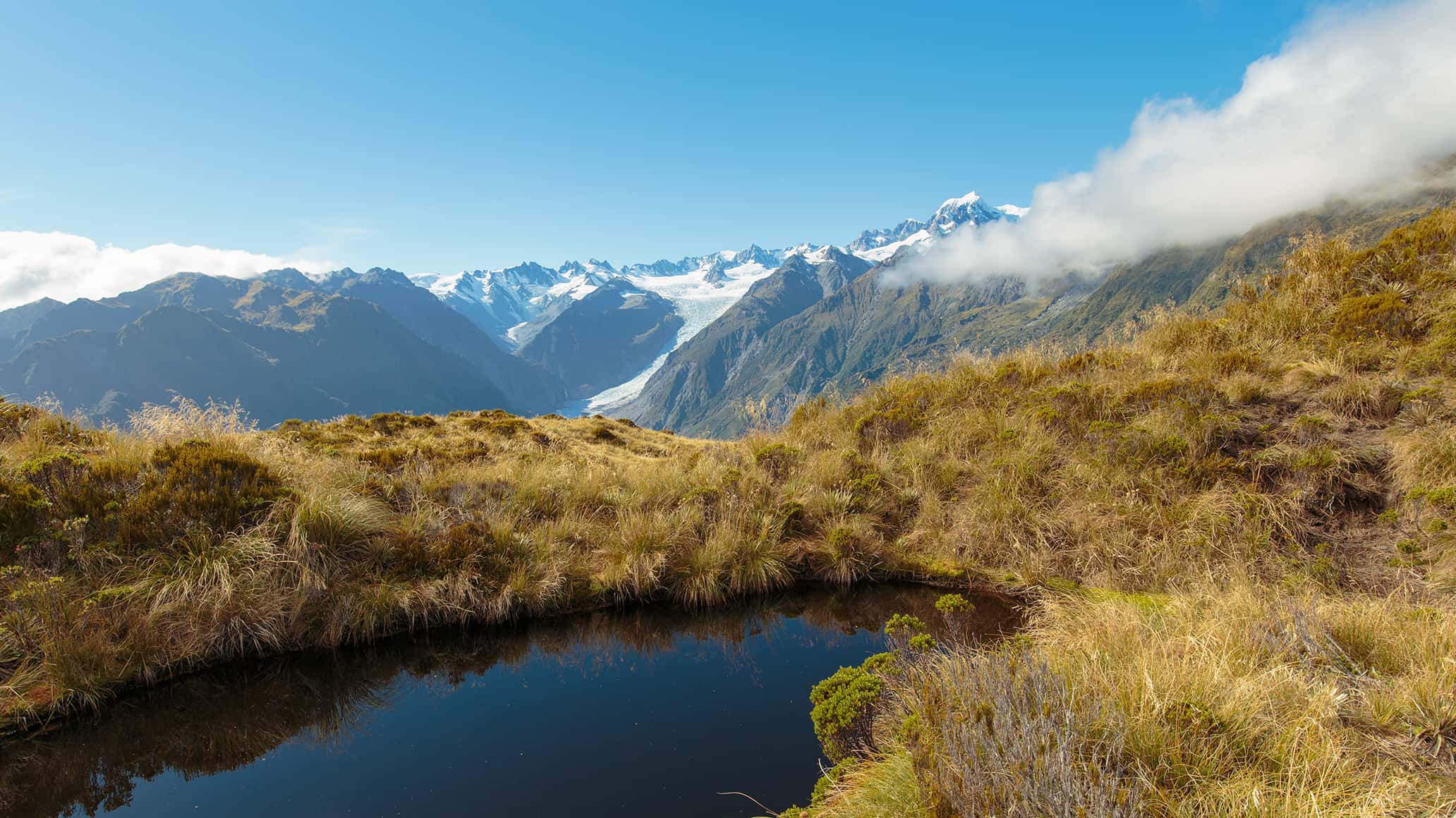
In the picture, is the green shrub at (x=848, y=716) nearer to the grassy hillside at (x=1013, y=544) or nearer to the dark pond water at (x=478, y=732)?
the grassy hillside at (x=1013, y=544)

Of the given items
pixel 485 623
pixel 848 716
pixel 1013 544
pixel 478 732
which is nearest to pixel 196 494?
pixel 485 623

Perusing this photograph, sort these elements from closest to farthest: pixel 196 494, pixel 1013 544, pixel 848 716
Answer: pixel 848 716
pixel 196 494
pixel 1013 544

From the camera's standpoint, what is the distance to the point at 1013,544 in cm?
1009

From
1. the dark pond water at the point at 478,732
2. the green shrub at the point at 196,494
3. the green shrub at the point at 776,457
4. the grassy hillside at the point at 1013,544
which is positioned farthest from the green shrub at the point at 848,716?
the green shrub at the point at 196,494

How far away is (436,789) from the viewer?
19.7 feet

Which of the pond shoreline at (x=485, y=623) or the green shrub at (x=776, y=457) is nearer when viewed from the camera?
the pond shoreline at (x=485, y=623)

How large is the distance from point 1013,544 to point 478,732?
8.36 meters

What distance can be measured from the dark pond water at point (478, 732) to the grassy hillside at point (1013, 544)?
0.63 m

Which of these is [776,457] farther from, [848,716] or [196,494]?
[196,494]

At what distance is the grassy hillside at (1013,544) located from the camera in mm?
3787

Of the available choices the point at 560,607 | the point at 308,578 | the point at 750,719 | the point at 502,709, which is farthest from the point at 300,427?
the point at 750,719

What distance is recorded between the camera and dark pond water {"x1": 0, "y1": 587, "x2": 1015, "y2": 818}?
5.88 metres

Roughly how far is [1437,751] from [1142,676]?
4.91 ft

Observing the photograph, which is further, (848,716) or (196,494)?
(196,494)
